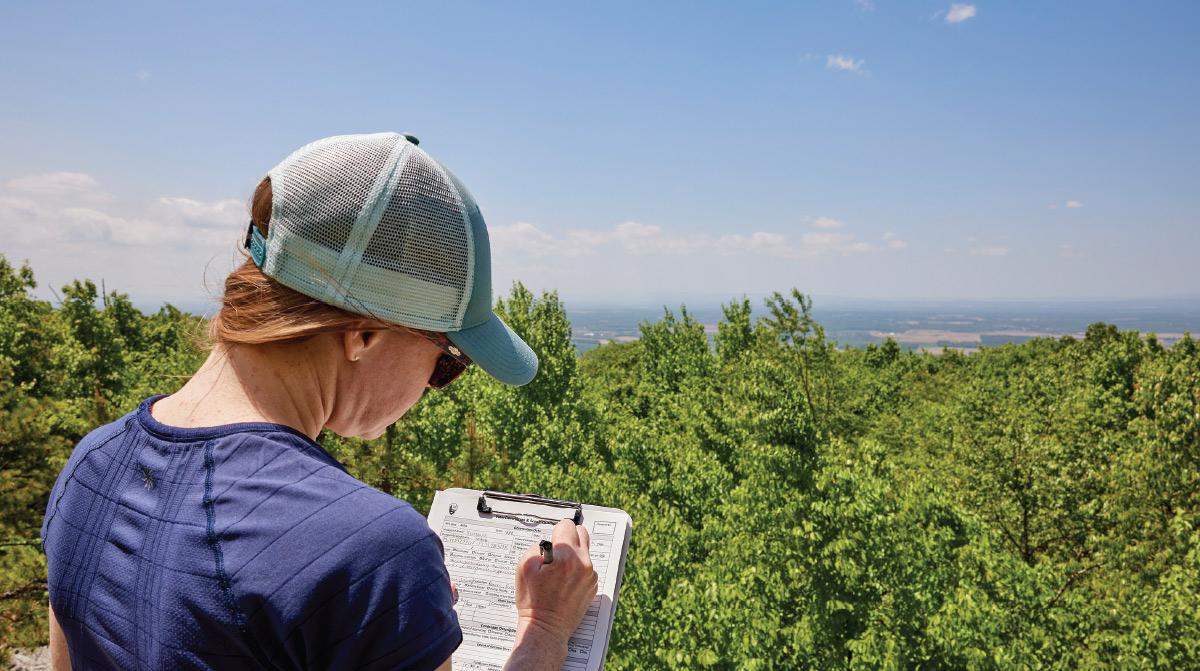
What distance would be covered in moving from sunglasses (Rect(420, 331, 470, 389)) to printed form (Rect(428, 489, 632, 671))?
1.91 feet

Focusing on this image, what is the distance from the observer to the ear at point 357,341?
122cm

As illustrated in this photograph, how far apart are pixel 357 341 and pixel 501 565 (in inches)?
35.1

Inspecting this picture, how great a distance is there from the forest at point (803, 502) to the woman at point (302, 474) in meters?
0.44

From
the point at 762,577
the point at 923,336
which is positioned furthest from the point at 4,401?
the point at 923,336

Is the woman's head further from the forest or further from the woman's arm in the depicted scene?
the woman's arm

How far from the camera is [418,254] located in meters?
1.15

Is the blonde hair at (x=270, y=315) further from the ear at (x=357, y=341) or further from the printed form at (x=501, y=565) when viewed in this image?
the printed form at (x=501, y=565)

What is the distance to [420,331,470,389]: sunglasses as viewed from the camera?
4.26 feet

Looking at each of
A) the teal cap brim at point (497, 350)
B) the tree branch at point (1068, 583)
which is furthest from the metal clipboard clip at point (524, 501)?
the tree branch at point (1068, 583)

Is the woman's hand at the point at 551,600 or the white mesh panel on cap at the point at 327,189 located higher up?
the white mesh panel on cap at the point at 327,189

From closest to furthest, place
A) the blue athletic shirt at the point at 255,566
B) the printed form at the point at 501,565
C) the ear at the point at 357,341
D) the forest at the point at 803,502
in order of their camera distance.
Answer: the blue athletic shirt at the point at 255,566 → the ear at the point at 357,341 → the printed form at the point at 501,565 → the forest at the point at 803,502

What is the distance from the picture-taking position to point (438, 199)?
1.17 metres

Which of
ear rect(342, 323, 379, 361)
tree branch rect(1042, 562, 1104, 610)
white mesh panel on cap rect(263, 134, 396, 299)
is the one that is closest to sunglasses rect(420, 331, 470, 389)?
ear rect(342, 323, 379, 361)

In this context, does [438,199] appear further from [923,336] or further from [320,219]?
[923,336]
